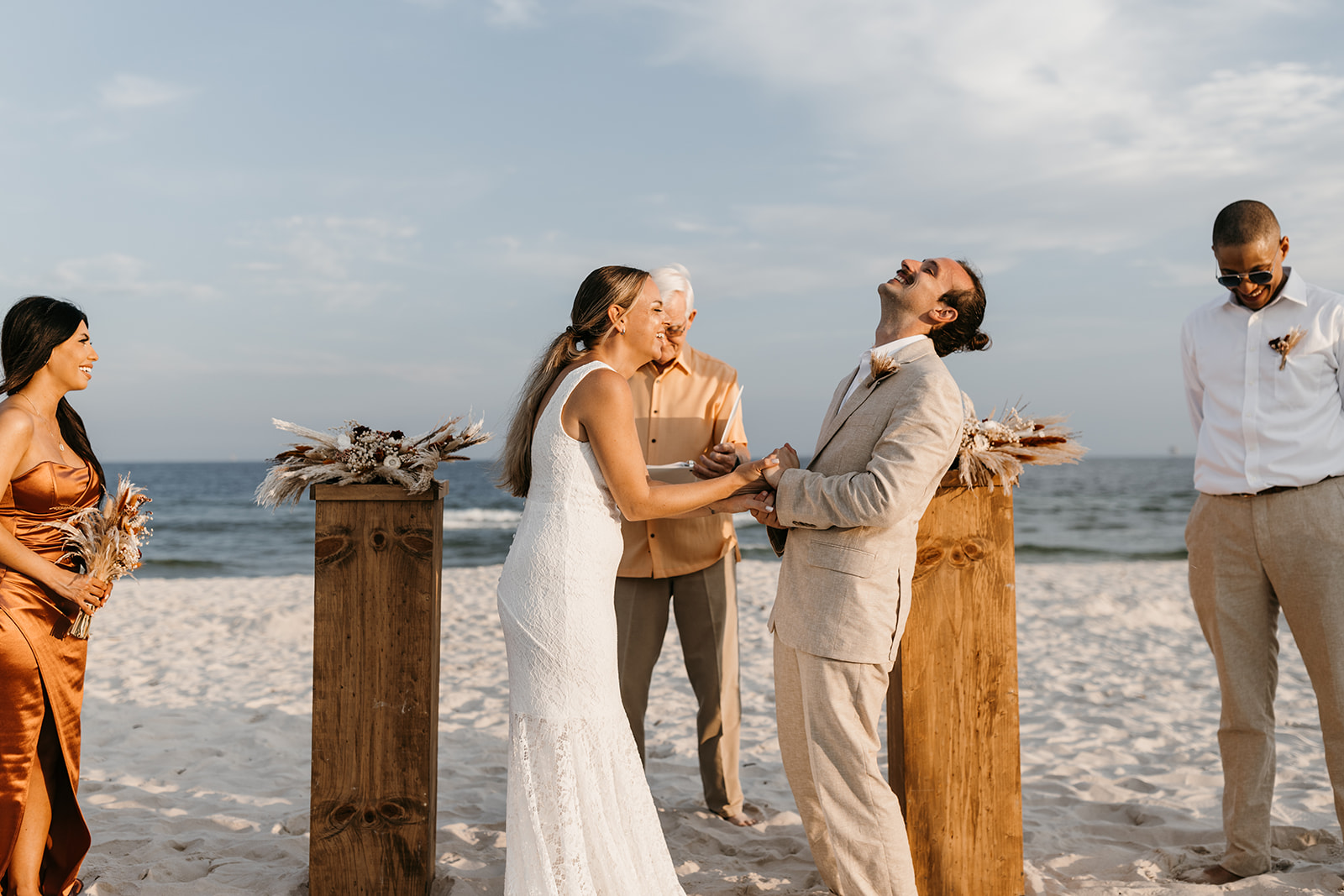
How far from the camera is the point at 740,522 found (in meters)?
22.2

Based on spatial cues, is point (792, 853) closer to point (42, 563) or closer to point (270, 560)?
point (42, 563)

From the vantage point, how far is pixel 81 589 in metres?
2.79

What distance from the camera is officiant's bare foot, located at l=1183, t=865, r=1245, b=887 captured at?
308 centimetres

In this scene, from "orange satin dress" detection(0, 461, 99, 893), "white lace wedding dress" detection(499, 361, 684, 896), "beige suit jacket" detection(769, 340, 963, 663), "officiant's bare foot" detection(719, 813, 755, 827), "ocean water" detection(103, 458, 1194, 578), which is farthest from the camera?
"ocean water" detection(103, 458, 1194, 578)

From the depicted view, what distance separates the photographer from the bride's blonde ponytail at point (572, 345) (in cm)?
273

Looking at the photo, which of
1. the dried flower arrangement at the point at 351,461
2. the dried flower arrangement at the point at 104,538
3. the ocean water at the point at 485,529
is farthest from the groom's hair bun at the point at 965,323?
the ocean water at the point at 485,529

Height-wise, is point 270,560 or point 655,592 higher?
point 655,592

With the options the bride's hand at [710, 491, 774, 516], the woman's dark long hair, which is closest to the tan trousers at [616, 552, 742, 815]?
the bride's hand at [710, 491, 774, 516]

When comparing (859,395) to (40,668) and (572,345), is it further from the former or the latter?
(40,668)

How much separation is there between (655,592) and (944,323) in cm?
177

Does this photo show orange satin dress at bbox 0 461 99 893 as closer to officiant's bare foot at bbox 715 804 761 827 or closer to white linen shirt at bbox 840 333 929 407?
officiant's bare foot at bbox 715 804 761 827

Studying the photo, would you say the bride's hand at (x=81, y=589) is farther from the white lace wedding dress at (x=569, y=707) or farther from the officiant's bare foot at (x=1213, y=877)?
the officiant's bare foot at (x=1213, y=877)

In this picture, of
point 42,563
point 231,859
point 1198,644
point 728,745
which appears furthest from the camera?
point 1198,644

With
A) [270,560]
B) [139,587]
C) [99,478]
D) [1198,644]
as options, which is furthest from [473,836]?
[270,560]
